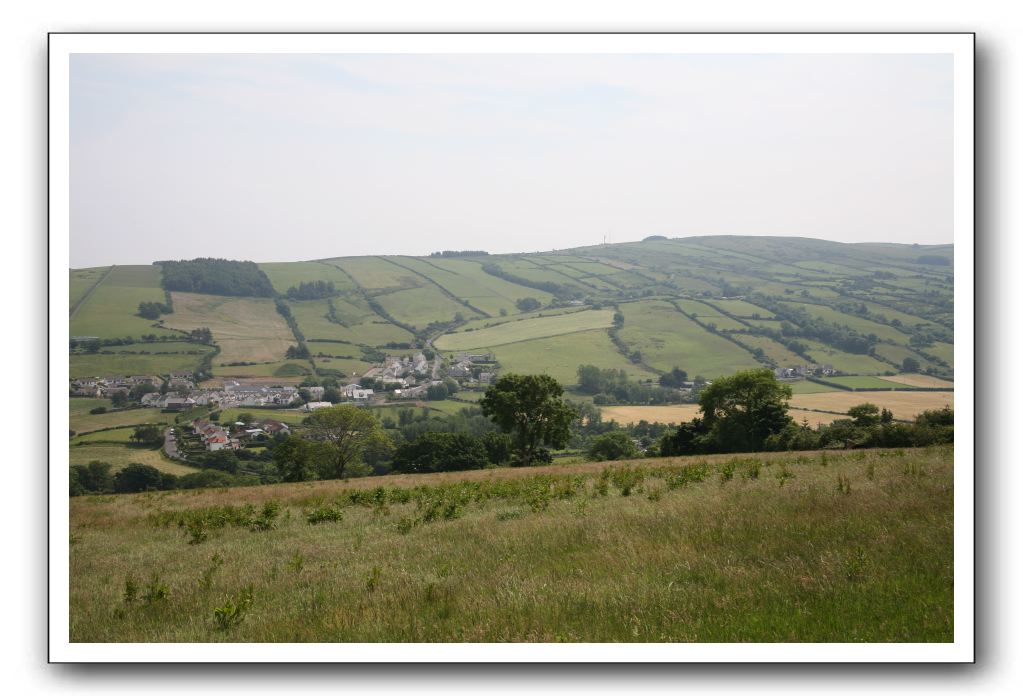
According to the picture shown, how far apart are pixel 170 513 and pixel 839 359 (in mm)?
35052

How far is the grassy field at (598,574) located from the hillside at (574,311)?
2534 mm

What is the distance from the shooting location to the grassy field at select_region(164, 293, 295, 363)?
120ft

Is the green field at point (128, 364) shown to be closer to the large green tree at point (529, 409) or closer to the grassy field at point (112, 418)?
the grassy field at point (112, 418)

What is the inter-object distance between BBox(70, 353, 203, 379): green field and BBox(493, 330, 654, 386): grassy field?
28198 millimetres

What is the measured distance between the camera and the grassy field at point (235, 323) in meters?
36.7

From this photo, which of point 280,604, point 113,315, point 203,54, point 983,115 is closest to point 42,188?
point 203,54

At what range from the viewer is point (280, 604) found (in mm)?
6613

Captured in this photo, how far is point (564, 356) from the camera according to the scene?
66438 mm

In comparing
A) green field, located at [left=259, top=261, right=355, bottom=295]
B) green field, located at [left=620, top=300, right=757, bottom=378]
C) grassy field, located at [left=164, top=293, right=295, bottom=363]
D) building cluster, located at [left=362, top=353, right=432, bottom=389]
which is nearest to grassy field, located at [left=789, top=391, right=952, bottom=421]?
green field, located at [left=620, top=300, right=757, bottom=378]

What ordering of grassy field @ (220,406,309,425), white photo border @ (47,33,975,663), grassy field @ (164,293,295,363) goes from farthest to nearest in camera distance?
grassy field @ (164,293,295,363)
grassy field @ (220,406,309,425)
white photo border @ (47,33,975,663)

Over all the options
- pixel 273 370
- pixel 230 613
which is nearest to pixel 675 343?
pixel 273 370

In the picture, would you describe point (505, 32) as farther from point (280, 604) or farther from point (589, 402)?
point (589, 402)

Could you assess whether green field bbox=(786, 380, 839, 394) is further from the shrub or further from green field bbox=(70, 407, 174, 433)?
the shrub

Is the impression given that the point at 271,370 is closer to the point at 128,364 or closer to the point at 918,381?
the point at 128,364
